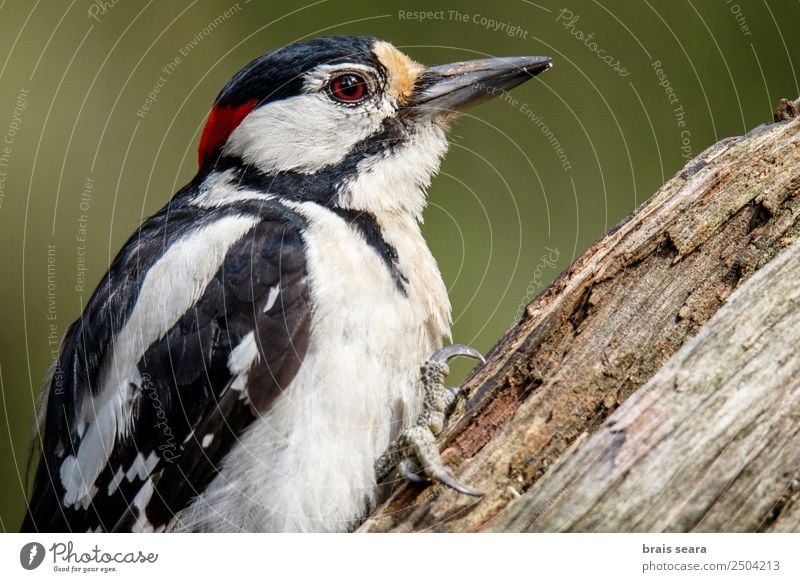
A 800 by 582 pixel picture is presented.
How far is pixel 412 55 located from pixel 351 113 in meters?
0.84

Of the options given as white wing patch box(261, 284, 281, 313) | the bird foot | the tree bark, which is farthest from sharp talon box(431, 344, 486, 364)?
white wing patch box(261, 284, 281, 313)

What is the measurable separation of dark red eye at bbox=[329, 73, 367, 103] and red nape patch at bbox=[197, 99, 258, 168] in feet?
0.84

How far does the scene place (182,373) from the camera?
7.45 ft

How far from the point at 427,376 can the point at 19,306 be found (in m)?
1.87

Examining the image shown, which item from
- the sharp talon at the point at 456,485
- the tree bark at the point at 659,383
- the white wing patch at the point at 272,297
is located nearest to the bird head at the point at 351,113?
the white wing patch at the point at 272,297

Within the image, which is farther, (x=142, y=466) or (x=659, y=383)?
(x=142, y=466)

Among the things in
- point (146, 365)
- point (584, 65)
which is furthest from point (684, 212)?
point (584, 65)

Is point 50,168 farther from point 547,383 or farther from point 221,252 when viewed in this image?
point 547,383

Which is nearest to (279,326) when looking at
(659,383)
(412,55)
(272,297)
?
(272,297)

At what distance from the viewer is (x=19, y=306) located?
3312mm

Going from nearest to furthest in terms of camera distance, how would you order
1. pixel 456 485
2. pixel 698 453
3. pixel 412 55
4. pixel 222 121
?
pixel 698 453
pixel 456 485
pixel 222 121
pixel 412 55

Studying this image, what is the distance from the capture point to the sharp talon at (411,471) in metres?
1.98

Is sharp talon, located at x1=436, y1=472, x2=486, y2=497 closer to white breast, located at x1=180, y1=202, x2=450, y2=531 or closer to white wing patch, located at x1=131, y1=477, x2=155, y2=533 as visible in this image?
white breast, located at x1=180, y1=202, x2=450, y2=531

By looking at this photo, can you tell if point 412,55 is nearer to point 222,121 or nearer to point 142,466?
point 222,121
